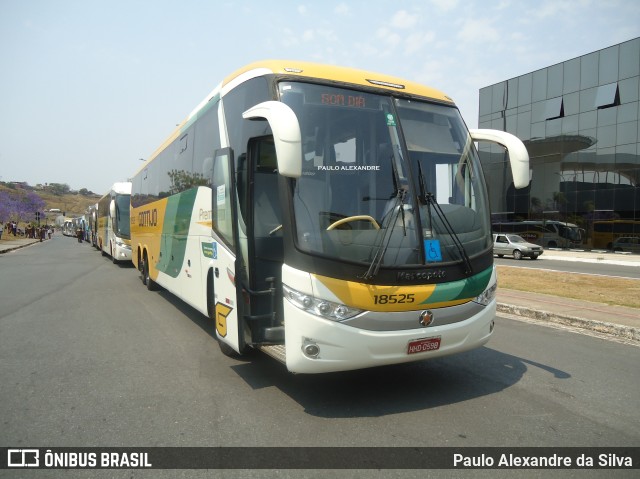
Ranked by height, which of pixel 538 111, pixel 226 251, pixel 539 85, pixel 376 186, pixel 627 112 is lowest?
pixel 226 251

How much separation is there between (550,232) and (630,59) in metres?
13.6

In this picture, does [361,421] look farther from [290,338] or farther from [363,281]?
[363,281]

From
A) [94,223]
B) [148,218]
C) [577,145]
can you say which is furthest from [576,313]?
[577,145]

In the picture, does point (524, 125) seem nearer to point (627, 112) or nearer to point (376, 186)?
point (627, 112)

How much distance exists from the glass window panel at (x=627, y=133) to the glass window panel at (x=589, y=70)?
3901 millimetres

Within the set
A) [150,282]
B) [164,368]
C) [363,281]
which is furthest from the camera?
[150,282]

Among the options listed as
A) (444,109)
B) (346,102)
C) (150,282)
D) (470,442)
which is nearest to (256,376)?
(470,442)

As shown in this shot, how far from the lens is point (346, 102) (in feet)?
15.8

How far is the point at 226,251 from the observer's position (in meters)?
5.61

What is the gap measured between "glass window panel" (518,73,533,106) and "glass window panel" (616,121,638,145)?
8.05 metres

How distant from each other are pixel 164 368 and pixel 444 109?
4532 millimetres

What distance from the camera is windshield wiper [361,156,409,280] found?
4.21m

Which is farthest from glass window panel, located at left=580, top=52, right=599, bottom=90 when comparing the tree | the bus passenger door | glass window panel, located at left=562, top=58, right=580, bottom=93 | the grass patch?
the tree

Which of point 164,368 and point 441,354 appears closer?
point 441,354
